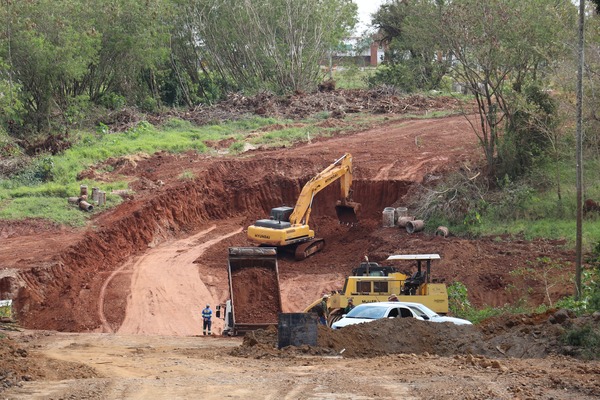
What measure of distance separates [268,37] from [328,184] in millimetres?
25057

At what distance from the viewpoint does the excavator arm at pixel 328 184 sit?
3619 cm

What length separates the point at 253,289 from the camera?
93.3 ft

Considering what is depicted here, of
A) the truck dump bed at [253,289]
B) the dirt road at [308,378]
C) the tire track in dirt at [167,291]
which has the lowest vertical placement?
the tire track in dirt at [167,291]

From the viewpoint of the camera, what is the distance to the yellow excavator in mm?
35344

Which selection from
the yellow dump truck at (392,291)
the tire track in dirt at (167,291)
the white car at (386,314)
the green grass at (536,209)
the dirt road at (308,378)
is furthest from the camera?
the green grass at (536,209)

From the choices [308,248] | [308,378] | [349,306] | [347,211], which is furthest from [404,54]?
[308,378]

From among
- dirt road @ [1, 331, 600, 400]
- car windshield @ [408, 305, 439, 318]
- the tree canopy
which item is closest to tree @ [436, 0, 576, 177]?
car windshield @ [408, 305, 439, 318]

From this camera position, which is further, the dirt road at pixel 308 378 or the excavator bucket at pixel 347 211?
the excavator bucket at pixel 347 211

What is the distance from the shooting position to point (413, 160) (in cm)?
4338

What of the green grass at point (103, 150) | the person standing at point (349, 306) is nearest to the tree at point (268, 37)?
the green grass at point (103, 150)

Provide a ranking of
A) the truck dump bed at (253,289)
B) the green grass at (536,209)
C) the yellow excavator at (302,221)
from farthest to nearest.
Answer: the yellow excavator at (302,221), the green grass at (536,209), the truck dump bed at (253,289)

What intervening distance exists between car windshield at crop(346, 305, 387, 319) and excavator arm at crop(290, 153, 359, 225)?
44.8 ft

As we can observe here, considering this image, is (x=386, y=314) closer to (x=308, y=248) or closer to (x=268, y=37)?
(x=308, y=248)

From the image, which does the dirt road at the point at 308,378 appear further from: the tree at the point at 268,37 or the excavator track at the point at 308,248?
the tree at the point at 268,37
